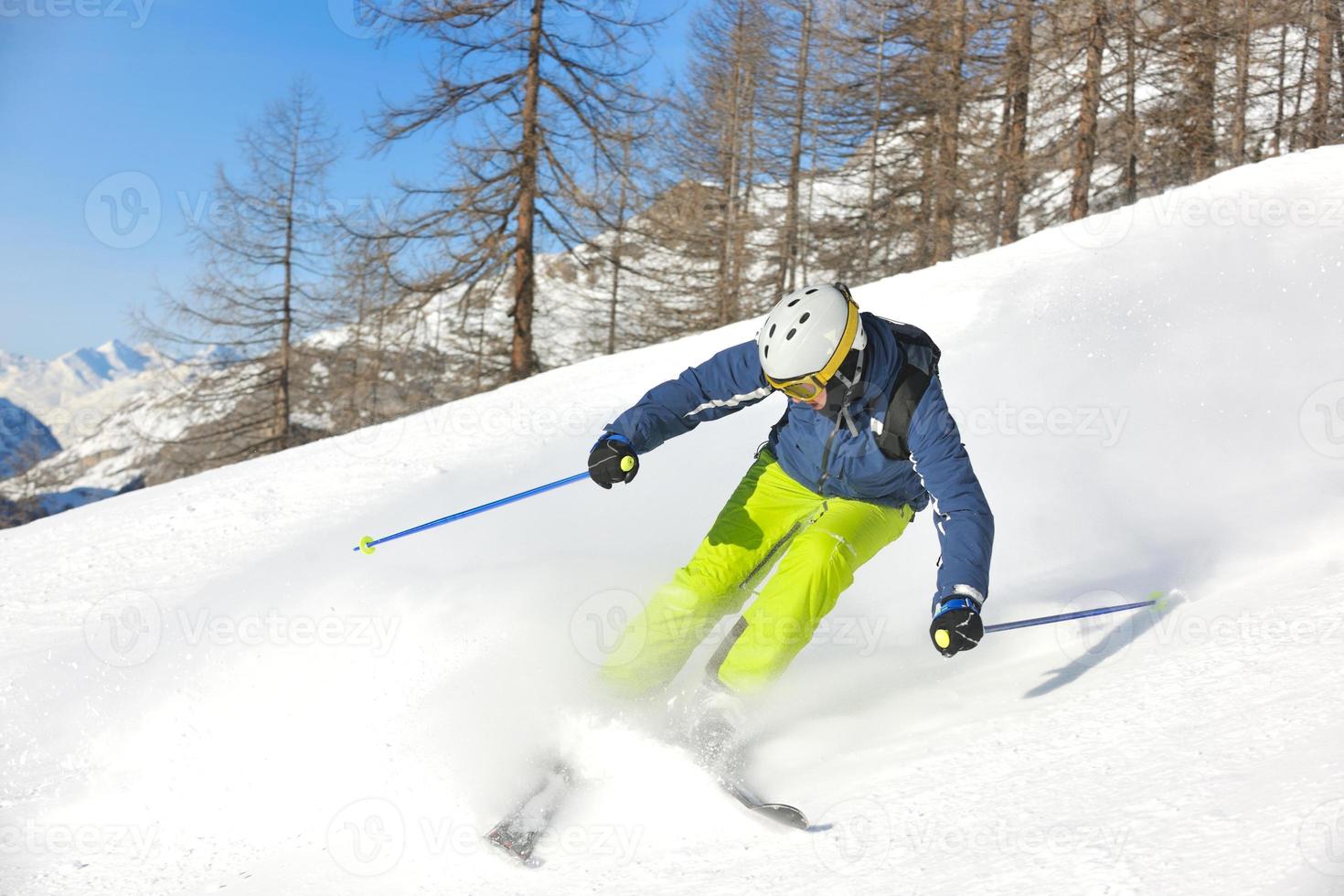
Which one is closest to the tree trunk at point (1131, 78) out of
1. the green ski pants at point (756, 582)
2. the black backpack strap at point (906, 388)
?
the black backpack strap at point (906, 388)

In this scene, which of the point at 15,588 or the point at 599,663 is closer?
the point at 599,663

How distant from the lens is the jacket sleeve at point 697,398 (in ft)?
12.7

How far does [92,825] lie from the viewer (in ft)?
12.5

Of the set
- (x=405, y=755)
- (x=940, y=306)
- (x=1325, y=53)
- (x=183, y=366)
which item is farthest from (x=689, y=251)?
(x=405, y=755)

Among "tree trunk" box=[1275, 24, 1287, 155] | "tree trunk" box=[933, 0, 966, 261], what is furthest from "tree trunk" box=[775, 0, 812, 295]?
"tree trunk" box=[1275, 24, 1287, 155]

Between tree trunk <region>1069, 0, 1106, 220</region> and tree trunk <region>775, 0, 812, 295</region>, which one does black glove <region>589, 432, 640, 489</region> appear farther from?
tree trunk <region>775, 0, 812, 295</region>

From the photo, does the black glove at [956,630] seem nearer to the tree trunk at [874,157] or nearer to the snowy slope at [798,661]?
the snowy slope at [798,661]

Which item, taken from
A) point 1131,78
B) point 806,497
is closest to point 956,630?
point 806,497

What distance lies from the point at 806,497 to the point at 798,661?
93cm

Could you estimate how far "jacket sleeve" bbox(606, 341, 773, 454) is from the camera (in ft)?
12.7

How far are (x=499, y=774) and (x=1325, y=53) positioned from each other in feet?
71.7

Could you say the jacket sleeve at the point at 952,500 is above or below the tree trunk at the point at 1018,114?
below

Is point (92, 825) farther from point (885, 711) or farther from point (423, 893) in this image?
point (885, 711)

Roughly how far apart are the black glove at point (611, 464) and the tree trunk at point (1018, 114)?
50.7 feet
